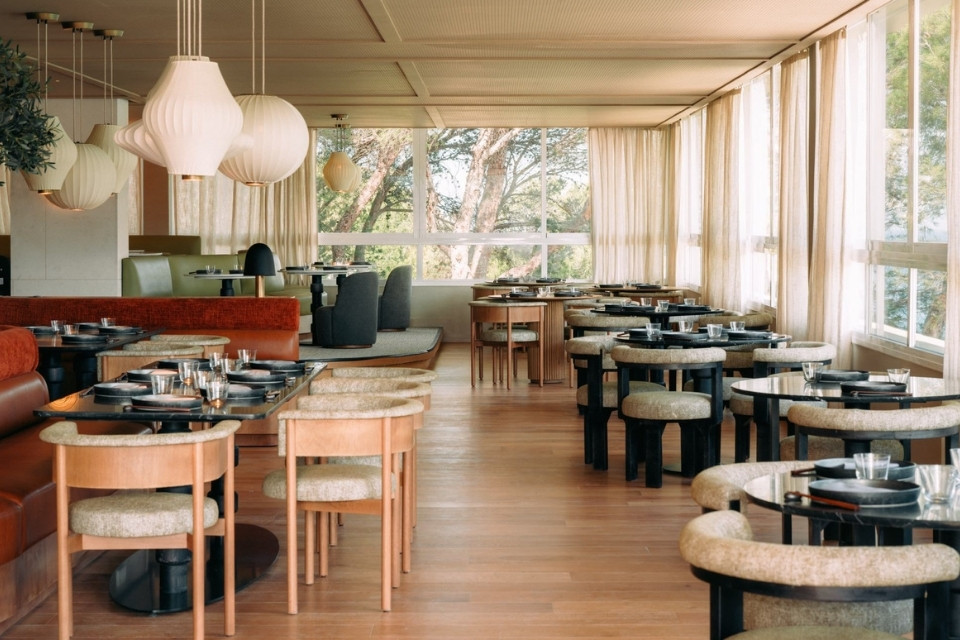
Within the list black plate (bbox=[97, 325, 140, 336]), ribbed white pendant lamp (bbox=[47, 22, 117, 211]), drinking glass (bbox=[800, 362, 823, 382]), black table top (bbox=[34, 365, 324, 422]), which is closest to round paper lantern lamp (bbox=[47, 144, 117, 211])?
ribbed white pendant lamp (bbox=[47, 22, 117, 211])

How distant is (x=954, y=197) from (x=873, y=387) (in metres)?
1.67

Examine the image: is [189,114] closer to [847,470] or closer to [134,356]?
[134,356]

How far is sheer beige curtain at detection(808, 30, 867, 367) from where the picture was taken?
768 centimetres

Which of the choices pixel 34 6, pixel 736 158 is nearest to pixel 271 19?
pixel 34 6

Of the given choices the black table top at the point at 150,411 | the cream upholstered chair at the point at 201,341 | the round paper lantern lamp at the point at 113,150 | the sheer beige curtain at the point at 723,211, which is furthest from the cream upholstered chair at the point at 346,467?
the sheer beige curtain at the point at 723,211

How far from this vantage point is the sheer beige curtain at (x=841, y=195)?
25.2ft

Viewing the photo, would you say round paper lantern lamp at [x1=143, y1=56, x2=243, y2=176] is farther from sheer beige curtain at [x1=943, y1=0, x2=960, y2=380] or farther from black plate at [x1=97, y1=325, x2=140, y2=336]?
sheer beige curtain at [x1=943, y1=0, x2=960, y2=380]

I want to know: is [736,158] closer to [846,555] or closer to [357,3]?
[357,3]

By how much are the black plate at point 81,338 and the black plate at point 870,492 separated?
4.83 m

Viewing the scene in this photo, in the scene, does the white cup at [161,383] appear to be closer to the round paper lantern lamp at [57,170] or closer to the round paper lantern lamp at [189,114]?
the round paper lantern lamp at [189,114]

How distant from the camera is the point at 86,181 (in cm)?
813

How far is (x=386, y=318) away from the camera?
13.9m

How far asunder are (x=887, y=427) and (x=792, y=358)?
2209 mm

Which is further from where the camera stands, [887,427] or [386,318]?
[386,318]
